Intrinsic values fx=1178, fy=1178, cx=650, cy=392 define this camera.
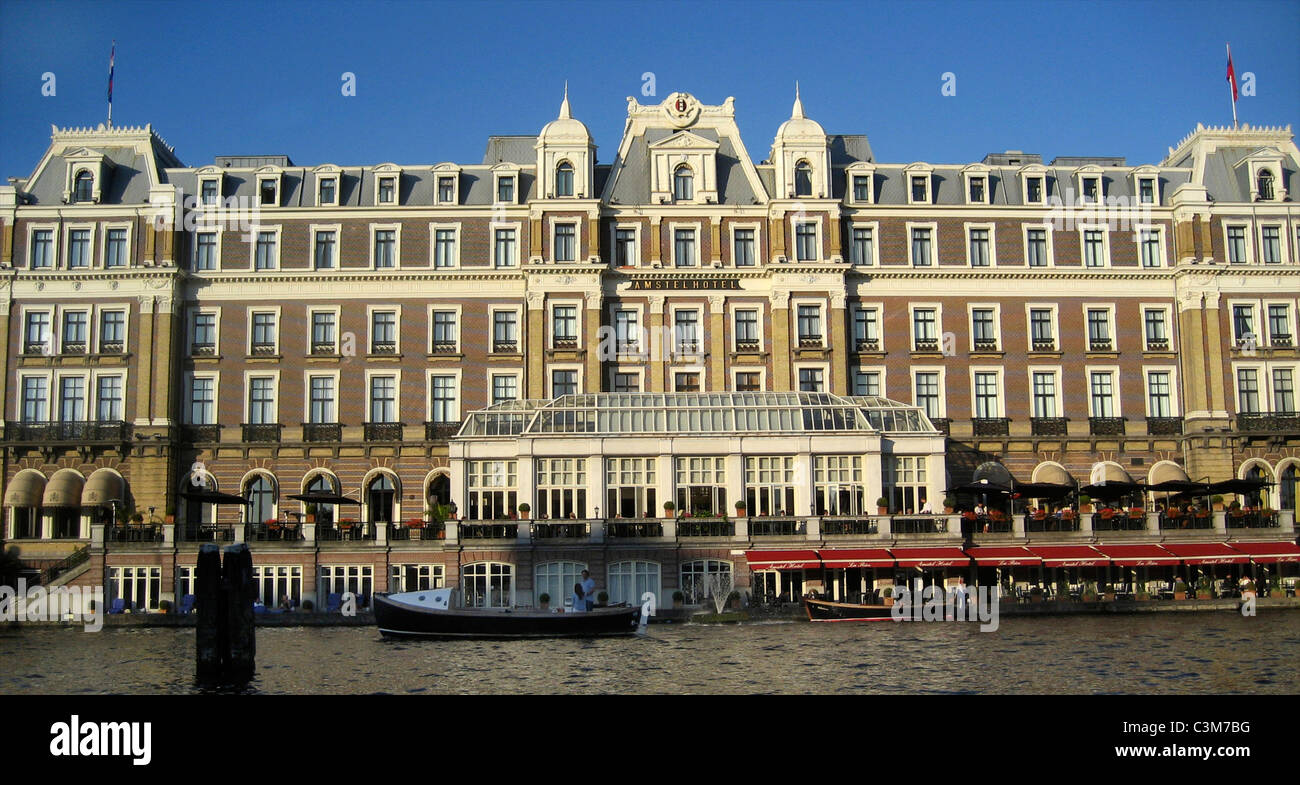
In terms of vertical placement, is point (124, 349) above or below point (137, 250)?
below

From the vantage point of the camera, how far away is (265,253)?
64812mm

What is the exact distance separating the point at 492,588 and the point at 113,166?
3461 centimetres

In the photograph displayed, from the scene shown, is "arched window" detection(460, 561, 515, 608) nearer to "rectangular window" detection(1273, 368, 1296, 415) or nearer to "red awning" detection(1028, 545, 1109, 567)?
"red awning" detection(1028, 545, 1109, 567)

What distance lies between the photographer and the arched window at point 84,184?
213 ft

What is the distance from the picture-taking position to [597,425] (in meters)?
56.2

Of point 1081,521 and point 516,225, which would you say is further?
point 516,225

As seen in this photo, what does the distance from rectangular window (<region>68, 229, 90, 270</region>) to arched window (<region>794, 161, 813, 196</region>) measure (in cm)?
3875

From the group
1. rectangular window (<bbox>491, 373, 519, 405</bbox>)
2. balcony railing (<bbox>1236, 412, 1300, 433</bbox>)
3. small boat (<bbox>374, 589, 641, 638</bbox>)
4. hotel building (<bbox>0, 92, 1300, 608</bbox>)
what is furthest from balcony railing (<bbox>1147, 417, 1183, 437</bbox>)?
small boat (<bbox>374, 589, 641, 638</bbox>)

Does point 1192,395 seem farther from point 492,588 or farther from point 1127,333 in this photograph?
point 492,588

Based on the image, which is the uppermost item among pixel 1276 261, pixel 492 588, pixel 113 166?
pixel 113 166

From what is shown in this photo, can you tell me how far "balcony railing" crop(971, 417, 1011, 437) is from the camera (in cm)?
6281
